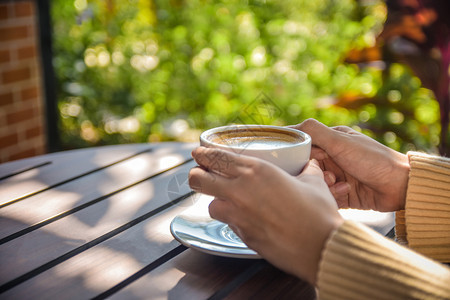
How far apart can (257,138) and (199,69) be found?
1.96 meters

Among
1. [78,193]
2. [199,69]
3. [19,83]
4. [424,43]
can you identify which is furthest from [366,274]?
[19,83]

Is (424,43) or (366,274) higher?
(424,43)

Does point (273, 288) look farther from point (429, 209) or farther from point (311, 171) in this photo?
point (429, 209)

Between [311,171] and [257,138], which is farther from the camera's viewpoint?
[257,138]

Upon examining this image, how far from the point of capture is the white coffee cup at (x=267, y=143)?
2.80ft

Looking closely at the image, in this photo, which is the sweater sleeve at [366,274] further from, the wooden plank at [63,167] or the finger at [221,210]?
the wooden plank at [63,167]

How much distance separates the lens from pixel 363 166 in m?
1.09

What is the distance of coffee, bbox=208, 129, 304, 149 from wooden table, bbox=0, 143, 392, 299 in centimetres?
23

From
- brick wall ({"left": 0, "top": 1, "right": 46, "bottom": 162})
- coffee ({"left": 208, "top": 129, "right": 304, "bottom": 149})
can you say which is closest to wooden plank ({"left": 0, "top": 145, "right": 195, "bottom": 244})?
coffee ({"left": 208, "top": 129, "right": 304, "bottom": 149})

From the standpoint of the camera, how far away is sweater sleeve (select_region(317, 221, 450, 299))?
68cm

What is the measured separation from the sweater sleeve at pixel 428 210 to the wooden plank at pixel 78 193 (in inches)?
26.9

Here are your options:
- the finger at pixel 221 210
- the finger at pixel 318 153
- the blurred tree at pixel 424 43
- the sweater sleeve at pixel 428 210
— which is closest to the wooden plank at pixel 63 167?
the finger at pixel 318 153

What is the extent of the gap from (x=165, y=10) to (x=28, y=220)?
2.32 meters

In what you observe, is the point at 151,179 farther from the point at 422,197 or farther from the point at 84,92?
the point at 84,92
